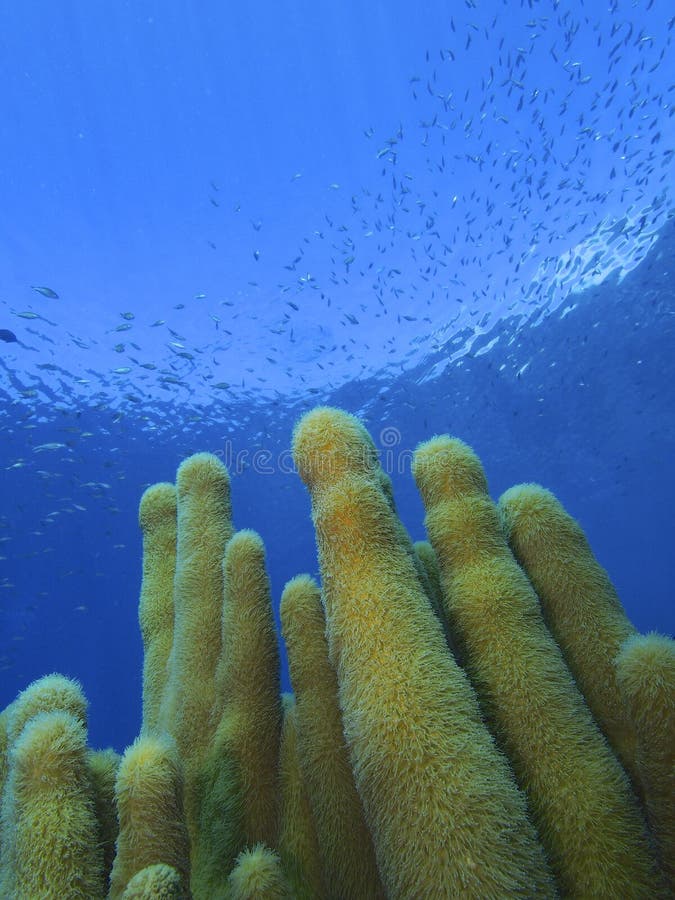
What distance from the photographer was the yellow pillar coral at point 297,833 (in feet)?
5.90

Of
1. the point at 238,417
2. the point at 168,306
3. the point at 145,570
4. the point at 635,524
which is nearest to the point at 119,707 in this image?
the point at 238,417

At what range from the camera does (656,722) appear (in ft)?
3.75

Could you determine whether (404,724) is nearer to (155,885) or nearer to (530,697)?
(530,697)

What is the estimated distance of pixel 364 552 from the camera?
4.93 feet

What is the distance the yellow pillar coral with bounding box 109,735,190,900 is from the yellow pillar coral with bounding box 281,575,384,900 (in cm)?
61

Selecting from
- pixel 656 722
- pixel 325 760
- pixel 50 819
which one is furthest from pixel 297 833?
pixel 656 722

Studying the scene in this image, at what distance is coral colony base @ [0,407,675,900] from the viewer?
1.17 m

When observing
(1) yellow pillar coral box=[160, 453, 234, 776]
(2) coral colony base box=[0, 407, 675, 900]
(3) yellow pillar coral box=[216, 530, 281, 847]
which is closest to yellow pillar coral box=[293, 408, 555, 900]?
(2) coral colony base box=[0, 407, 675, 900]

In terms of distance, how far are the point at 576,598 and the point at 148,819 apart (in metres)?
1.47

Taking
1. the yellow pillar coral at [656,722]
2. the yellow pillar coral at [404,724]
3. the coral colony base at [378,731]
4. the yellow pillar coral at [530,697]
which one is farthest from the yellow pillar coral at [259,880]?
the yellow pillar coral at [656,722]

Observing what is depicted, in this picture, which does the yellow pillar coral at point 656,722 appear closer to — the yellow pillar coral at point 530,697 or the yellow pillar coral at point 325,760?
the yellow pillar coral at point 530,697

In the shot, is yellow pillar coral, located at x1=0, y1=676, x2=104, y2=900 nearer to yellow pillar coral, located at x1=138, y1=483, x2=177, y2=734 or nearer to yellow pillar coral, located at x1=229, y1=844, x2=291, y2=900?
yellow pillar coral, located at x1=229, y1=844, x2=291, y2=900

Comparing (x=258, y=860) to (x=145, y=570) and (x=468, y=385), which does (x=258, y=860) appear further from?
(x=468, y=385)

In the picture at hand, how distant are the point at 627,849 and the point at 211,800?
56.2 inches
